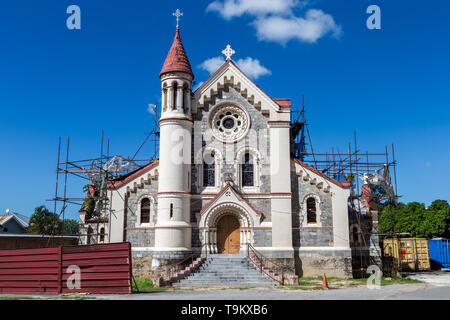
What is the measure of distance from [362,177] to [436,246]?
11.3m

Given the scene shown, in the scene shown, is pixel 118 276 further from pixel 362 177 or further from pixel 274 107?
pixel 362 177

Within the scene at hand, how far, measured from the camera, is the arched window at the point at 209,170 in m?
26.9

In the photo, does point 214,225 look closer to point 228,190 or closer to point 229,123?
point 228,190

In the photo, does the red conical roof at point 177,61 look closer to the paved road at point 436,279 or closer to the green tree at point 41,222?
the paved road at point 436,279

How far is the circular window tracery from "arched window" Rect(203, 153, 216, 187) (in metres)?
1.51

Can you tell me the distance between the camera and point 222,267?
23.5 metres

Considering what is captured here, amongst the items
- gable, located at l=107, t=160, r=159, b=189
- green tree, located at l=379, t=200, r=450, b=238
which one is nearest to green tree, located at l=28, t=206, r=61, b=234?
gable, located at l=107, t=160, r=159, b=189

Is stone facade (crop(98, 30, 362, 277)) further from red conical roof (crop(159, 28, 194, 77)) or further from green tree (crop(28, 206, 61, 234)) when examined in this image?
green tree (crop(28, 206, 61, 234))

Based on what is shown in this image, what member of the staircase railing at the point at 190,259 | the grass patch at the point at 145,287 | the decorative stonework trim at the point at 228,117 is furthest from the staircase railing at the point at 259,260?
the decorative stonework trim at the point at 228,117

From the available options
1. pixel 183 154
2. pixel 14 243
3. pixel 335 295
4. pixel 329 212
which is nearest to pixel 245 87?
pixel 183 154

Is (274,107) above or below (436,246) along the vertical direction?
above

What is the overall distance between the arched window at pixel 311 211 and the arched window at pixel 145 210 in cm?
1025

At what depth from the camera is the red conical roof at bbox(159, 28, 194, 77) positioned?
86.8 ft

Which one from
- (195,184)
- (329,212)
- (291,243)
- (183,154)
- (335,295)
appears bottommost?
(335,295)
